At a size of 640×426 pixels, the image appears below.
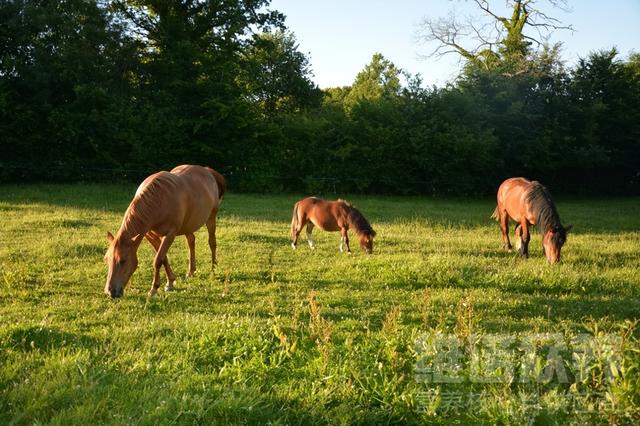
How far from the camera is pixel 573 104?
2762cm

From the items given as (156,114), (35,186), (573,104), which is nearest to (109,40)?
(156,114)

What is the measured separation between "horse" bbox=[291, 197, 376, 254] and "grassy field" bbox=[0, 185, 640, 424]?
0.37m

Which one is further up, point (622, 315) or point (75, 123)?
point (75, 123)

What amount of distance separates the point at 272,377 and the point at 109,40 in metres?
23.2

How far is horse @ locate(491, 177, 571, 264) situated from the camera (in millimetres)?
9484

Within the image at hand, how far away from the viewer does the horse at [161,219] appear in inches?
253

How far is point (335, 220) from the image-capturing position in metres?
10.9

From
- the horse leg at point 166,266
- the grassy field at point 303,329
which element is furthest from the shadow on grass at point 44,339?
the horse leg at point 166,266

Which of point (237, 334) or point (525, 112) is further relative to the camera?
point (525, 112)

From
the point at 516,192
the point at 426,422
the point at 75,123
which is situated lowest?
the point at 426,422

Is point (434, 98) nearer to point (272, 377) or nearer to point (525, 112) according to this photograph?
point (525, 112)

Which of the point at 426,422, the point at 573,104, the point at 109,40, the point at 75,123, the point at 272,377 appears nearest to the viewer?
the point at 426,422

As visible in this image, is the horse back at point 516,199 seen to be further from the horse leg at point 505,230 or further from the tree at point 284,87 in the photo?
the tree at point 284,87

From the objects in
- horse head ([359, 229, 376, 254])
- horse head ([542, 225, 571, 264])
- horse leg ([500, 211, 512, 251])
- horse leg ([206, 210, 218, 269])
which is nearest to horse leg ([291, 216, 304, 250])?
horse head ([359, 229, 376, 254])
